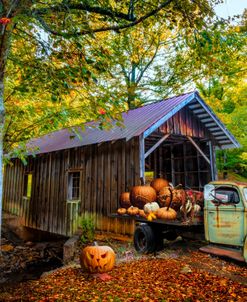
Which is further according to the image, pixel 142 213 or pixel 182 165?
pixel 182 165

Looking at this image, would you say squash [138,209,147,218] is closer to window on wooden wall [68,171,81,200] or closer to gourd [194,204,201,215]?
gourd [194,204,201,215]

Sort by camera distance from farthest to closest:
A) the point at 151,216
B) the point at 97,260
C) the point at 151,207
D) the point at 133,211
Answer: the point at 133,211, the point at 151,207, the point at 151,216, the point at 97,260

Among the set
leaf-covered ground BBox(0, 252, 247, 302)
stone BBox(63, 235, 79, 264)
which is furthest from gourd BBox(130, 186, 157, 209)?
stone BBox(63, 235, 79, 264)

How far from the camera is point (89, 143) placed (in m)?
11.7

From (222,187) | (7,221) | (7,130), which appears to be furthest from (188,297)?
(7,221)

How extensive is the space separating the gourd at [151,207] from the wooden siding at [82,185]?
1804 millimetres

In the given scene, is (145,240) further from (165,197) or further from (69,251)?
(69,251)

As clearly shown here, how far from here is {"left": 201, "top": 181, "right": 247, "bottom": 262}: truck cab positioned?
20.9 feet

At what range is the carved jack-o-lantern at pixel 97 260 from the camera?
615cm

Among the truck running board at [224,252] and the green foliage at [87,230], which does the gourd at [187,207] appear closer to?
the truck running board at [224,252]

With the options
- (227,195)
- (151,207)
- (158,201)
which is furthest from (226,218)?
(158,201)

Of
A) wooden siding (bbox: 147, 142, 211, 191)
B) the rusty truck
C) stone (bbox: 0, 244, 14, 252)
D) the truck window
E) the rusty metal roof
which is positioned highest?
the rusty metal roof

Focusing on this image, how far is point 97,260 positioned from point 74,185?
775 cm

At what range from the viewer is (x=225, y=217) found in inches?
263
